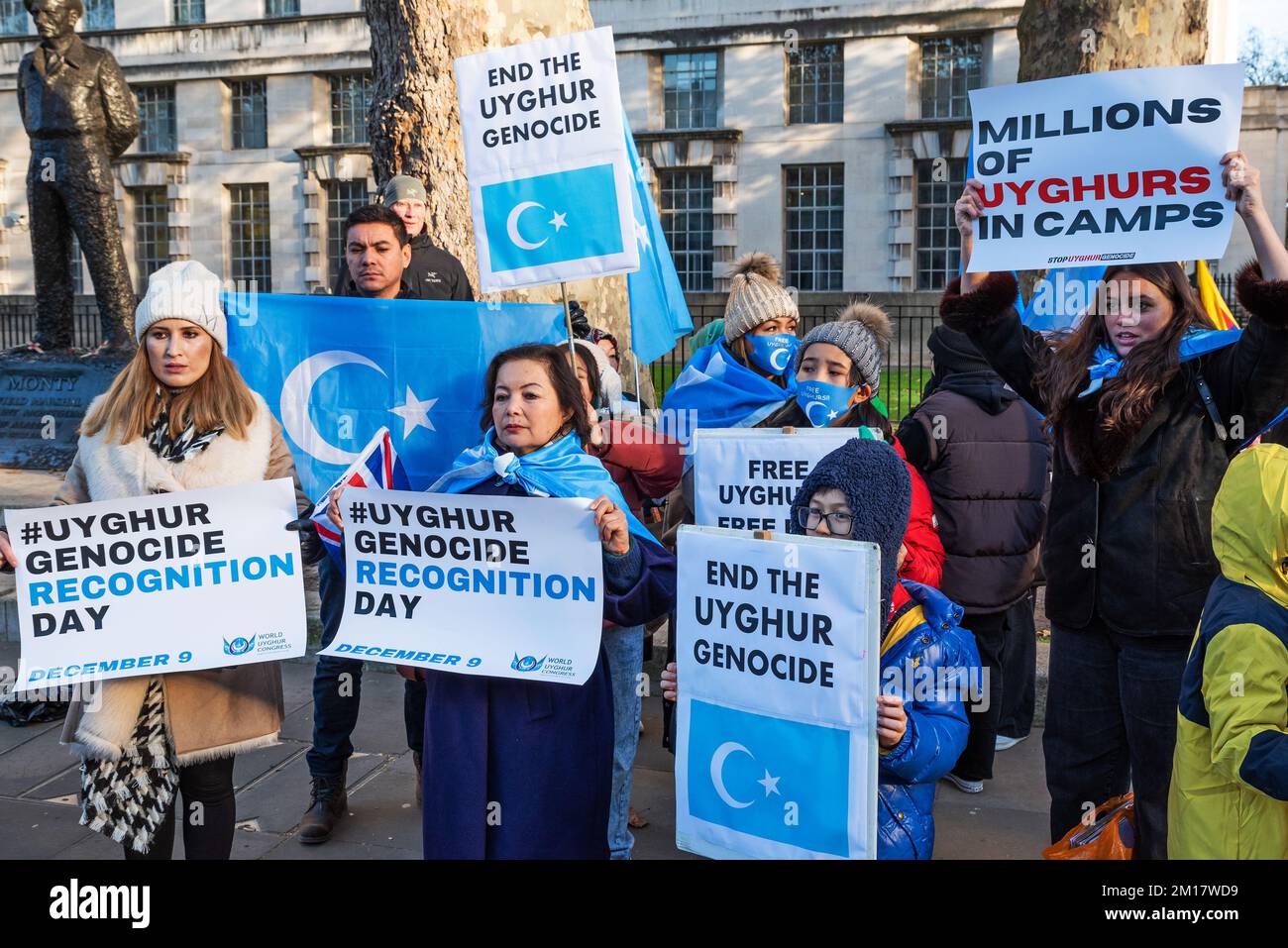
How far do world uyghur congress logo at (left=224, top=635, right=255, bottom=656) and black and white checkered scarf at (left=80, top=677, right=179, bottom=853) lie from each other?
0.24 metres

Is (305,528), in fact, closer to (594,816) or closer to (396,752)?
(594,816)

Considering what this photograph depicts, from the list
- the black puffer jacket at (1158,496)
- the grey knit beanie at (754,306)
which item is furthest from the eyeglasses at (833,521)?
the grey knit beanie at (754,306)

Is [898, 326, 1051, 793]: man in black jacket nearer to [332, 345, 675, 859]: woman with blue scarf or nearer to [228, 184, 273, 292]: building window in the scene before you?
[332, 345, 675, 859]: woman with blue scarf

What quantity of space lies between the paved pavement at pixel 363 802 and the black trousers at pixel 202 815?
874 mm

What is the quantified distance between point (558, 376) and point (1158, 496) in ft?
5.40

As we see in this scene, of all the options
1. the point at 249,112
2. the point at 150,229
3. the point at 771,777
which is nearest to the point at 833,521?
the point at 771,777

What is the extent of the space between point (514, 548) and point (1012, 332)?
166cm

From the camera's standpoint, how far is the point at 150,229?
106 ft

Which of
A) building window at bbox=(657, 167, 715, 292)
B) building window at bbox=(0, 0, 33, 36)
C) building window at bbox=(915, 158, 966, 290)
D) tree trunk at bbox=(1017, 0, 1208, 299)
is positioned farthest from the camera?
building window at bbox=(0, 0, 33, 36)

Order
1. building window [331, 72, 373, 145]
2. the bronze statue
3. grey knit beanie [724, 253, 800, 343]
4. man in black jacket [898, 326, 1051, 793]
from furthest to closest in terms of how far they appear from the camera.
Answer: building window [331, 72, 373, 145] → the bronze statue → grey knit beanie [724, 253, 800, 343] → man in black jacket [898, 326, 1051, 793]

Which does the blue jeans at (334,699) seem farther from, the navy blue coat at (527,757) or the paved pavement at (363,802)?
the navy blue coat at (527,757)

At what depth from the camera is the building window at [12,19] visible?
3306 cm

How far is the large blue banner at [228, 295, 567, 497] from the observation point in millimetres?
4492

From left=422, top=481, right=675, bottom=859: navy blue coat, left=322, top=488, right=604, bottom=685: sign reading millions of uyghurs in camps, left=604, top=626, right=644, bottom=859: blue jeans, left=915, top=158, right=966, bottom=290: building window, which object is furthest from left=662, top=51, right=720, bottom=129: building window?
left=422, top=481, right=675, bottom=859: navy blue coat
